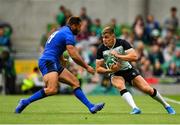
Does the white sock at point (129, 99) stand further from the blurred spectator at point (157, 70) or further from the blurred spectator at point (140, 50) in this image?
the blurred spectator at point (157, 70)

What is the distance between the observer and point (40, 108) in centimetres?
1784

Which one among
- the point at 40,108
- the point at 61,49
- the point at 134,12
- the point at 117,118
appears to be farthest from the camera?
the point at 134,12

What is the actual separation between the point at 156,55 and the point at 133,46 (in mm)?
991

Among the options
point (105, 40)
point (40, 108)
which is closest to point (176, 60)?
point (40, 108)

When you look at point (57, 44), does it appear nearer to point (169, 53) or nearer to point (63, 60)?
point (63, 60)

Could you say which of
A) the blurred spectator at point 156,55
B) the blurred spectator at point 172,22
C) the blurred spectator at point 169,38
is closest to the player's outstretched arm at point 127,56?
the blurred spectator at point 156,55

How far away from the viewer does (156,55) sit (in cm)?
2878

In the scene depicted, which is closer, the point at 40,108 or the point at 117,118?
the point at 117,118

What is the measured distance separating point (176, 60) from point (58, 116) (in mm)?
14887

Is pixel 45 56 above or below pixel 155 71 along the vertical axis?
above

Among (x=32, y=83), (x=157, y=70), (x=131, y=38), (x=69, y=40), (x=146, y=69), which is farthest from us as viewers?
(x=131, y=38)

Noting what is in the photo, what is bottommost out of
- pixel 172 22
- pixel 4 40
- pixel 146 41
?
pixel 146 41

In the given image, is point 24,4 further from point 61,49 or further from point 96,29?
point 61,49

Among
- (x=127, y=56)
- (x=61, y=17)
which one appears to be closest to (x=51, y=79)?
(x=127, y=56)
